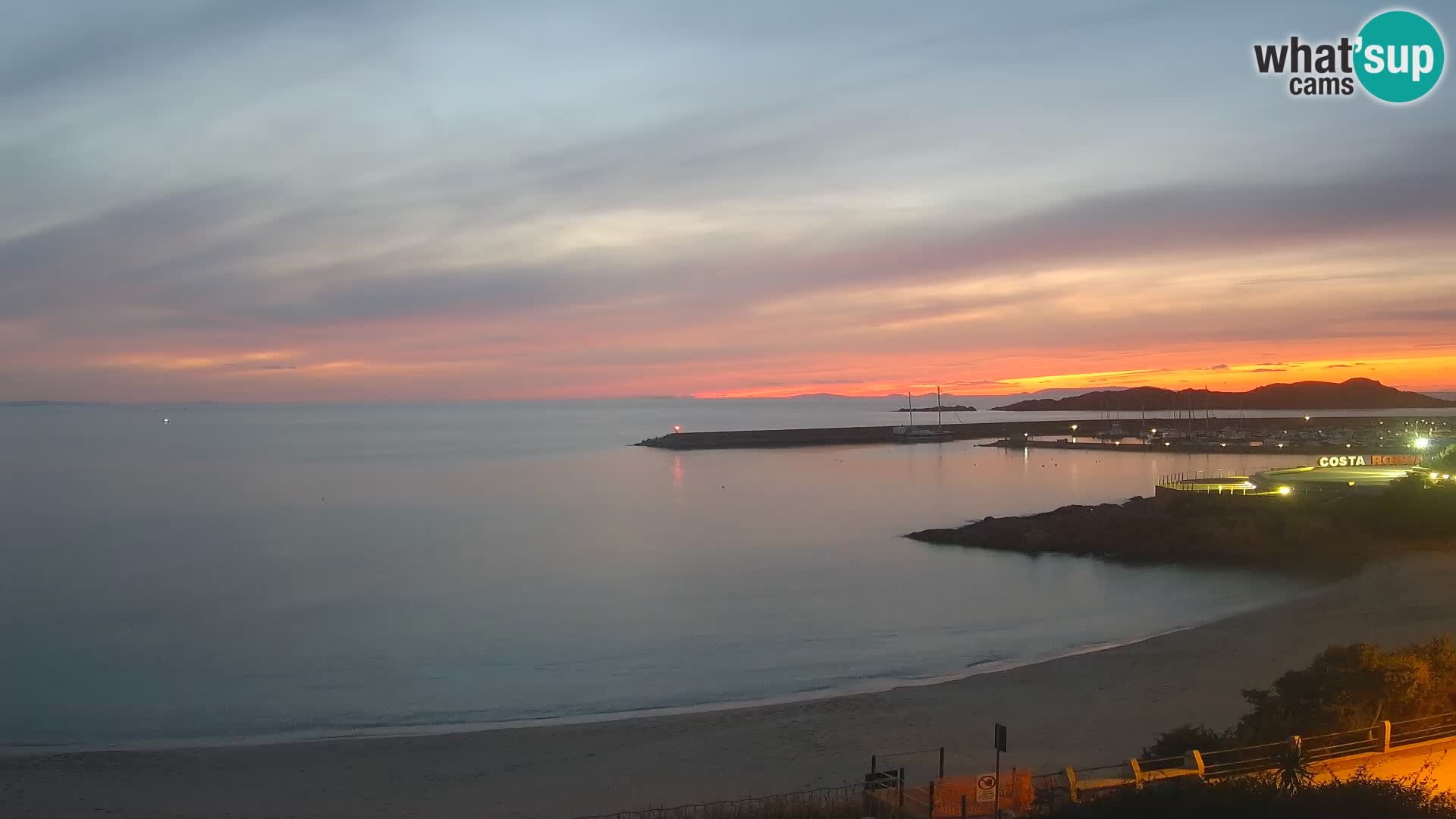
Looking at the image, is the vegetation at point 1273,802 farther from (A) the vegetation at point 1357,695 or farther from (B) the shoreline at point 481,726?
(B) the shoreline at point 481,726

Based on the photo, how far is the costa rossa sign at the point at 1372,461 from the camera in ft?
163

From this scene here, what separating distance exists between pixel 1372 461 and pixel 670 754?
164ft

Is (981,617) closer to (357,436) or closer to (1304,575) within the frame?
(1304,575)

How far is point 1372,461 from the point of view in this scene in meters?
50.7

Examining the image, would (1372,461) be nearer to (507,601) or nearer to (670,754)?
(507,601)

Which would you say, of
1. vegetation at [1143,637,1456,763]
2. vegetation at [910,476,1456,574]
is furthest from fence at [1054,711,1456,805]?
vegetation at [910,476,1456,574]

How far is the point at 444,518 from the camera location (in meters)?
51.2

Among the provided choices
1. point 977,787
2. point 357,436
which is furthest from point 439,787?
point 357,436

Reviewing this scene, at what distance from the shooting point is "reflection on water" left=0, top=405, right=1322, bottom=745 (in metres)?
19.8

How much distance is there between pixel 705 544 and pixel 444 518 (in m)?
17.1

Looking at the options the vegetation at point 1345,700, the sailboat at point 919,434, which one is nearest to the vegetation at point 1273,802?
the vegetation at point 1345,700

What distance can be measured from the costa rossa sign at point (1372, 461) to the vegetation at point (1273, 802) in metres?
48.9

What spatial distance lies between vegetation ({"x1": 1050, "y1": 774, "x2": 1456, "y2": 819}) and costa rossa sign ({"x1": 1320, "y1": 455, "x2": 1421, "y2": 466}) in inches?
1926

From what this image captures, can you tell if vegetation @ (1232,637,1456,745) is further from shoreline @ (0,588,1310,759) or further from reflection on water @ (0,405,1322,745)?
reflection on water @ (0,405,1322,745)
